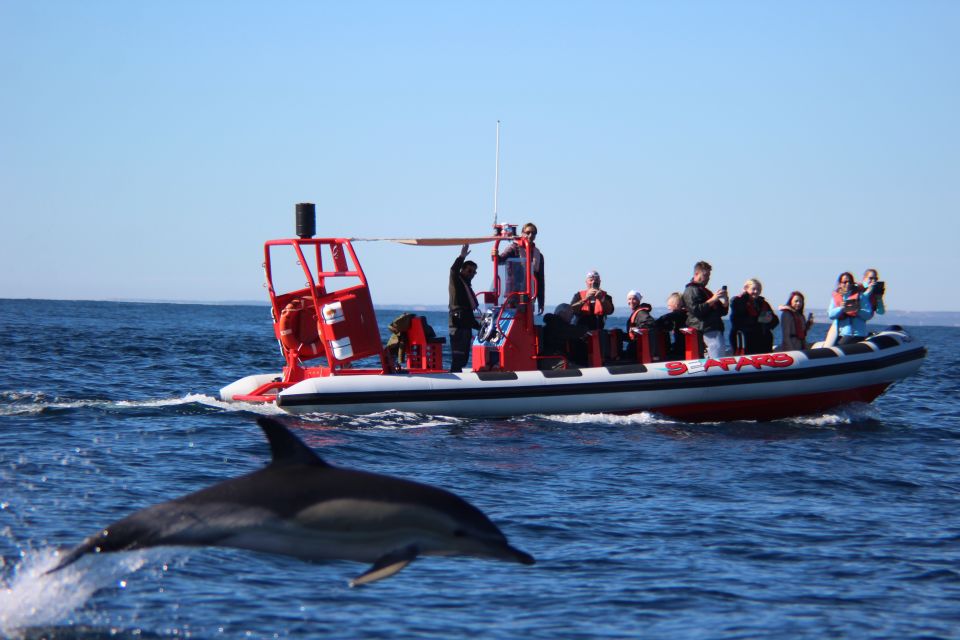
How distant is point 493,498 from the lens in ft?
33.0

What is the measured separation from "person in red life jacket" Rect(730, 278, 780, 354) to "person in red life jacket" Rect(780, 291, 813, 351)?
208 millimetres

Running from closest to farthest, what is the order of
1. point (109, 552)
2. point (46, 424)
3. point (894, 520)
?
point (109, 552) < point (894, 520) < point (46, 424)

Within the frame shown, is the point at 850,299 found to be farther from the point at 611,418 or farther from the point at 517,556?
the point at 517,556

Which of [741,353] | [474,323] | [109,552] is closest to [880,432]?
[741,353]

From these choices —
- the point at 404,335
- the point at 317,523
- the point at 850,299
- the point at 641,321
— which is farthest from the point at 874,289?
the point at 317,523

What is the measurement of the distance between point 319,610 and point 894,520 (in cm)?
538

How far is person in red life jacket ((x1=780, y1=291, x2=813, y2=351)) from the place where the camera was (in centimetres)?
1623

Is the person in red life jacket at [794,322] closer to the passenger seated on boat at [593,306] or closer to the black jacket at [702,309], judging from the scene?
the black jacket at [702,309]

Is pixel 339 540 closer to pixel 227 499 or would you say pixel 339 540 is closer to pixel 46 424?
pixel 227 499

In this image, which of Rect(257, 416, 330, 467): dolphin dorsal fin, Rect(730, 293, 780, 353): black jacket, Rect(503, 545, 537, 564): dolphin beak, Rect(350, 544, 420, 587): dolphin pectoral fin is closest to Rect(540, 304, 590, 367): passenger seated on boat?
Rect(730, 293, 780, 353): black jacket

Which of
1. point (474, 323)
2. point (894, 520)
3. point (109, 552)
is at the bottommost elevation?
point (894, 520)

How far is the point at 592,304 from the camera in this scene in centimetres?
1566

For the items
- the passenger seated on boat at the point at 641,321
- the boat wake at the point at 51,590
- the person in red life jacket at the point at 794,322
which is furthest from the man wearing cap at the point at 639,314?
the boat wake at the point at 51,590

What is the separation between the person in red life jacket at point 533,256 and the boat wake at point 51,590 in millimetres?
9435
